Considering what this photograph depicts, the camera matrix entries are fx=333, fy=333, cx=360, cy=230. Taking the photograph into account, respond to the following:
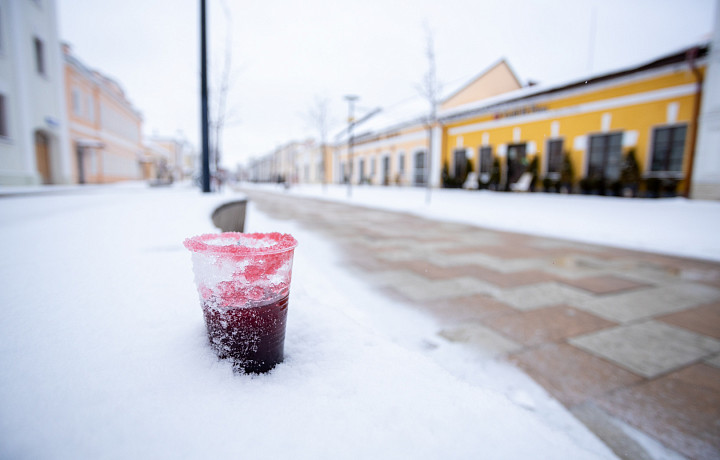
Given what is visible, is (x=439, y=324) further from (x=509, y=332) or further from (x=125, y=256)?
(x=125, y=256)

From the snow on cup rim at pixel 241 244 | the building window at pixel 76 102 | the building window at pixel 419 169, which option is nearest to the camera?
the snow on cup rim at pixel 241 244

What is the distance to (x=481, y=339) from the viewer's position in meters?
2.58

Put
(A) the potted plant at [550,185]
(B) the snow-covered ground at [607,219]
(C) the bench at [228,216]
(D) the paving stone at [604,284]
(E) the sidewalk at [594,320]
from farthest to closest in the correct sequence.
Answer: (A) the potted plant at [550,185] < (B) the snow-covered ground at [607,219] < (C) the bench at [228,216] < (D) the paving stone at [604,284] < (E) the sidewalk at [594,320]

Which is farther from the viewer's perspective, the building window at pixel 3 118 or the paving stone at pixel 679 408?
the building window at pixel 3 118

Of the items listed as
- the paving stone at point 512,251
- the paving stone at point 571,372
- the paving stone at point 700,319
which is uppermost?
the paving stone at point 512,251

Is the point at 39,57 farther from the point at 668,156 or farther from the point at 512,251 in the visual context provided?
the point at 668,156

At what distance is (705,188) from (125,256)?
13.5 meters

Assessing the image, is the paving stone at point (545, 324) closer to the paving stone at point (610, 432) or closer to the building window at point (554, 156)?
the paving stone at point (610, 432)

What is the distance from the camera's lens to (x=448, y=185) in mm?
18734

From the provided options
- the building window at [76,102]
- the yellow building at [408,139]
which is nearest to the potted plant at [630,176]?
the yellow building at [408,139]

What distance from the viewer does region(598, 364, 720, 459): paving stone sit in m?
1.62

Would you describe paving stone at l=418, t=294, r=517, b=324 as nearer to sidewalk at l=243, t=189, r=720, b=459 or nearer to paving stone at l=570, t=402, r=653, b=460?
sidewalk at l=243, t=189, r=720, b=459

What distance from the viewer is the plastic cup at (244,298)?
3.10 ft

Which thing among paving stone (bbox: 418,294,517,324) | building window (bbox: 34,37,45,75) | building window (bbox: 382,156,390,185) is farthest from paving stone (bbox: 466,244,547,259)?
building window (bbox: 382,156,390,185)
